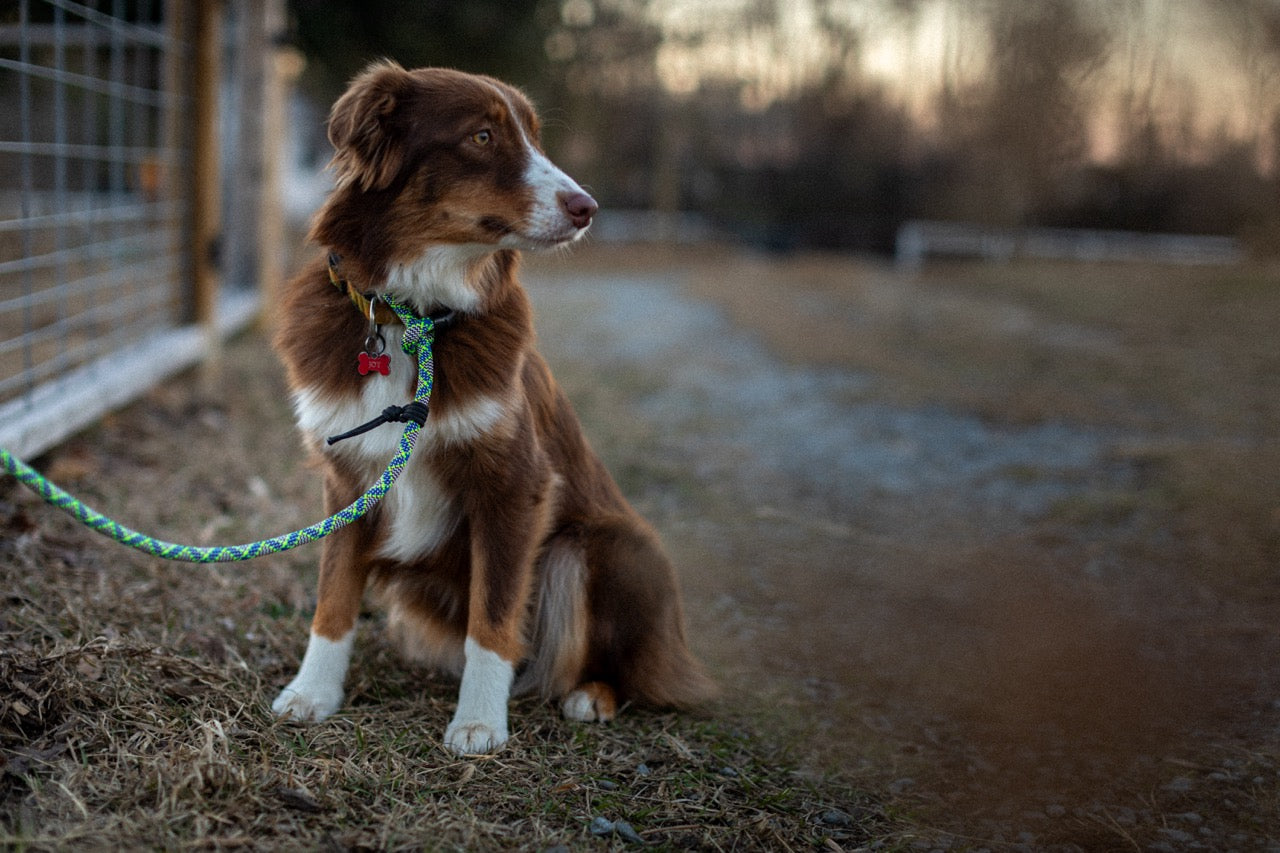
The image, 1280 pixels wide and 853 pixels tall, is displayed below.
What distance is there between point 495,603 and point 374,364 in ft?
2.08

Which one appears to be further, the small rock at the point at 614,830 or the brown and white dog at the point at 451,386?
the brown and white dog at the point at 451,386

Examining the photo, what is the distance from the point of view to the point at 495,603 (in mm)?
2514

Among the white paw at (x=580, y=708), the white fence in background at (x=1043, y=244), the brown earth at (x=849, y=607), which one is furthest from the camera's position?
the white fence in background at (x=1043, y=244)

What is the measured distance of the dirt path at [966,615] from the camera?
2.52 metres

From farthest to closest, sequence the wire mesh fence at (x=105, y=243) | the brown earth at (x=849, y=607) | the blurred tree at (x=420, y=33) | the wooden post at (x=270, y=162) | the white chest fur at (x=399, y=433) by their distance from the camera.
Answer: the blurred tree at (x=420, y=33) < the wooden post at (x=270, y=162) < the wire mesh fence at (x=105, y=243) < the white chest fur at (x=399, y=433) < the brown earth at (x=849, y=607)

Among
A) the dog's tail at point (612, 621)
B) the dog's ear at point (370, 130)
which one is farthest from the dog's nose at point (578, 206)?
the dog's tail at point (612, 621)

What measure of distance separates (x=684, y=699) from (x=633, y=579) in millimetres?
365

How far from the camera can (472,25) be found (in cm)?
1123

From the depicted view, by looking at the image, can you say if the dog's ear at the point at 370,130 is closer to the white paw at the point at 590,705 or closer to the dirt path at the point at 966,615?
the white paw at the point at 590,705

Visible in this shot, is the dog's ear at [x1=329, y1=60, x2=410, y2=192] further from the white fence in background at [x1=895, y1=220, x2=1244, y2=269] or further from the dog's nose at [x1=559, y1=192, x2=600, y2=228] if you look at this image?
the white fence in background at [x1=895, y1=220, x2=1244, y2=269]

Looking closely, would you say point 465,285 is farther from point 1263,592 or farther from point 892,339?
point 892,339

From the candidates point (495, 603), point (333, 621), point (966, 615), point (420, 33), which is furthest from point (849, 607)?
point (420, 33)

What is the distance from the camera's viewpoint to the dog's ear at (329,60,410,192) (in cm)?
238

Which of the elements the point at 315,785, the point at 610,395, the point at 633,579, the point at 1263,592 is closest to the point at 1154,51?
the point at 610,395
